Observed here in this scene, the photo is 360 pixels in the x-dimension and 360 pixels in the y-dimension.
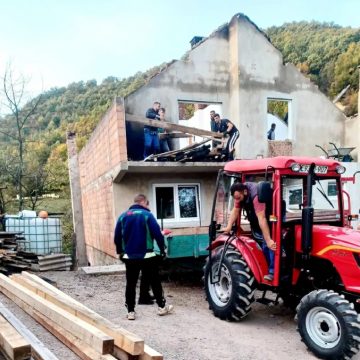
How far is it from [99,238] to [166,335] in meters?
9.62

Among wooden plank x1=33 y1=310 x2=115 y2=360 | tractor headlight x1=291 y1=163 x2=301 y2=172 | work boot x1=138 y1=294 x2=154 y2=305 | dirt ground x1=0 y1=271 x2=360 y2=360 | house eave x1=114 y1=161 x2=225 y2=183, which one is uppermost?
house eave x1=114 y1=161 x2=225 y2=183

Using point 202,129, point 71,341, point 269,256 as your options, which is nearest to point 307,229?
point 269,256

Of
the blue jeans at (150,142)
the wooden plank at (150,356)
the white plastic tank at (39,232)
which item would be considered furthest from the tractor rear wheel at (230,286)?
the white plastic tank at (39,232)

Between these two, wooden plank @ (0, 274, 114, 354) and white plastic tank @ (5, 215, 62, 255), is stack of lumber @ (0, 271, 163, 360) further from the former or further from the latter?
white plastic tank @ (5, 215, 62, 255)

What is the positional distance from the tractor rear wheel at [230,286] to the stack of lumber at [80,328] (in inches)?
76.6

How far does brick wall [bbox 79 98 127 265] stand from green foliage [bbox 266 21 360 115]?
2443 cm

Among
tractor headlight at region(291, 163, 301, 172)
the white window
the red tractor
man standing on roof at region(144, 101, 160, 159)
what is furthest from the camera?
the white window

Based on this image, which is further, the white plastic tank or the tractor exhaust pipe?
the white plastic tank

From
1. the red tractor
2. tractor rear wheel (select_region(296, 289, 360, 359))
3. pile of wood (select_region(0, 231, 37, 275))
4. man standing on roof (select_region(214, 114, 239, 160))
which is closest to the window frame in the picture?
man standing on roof (select_region(214, 114, 239, 160))

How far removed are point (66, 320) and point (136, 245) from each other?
153 cm

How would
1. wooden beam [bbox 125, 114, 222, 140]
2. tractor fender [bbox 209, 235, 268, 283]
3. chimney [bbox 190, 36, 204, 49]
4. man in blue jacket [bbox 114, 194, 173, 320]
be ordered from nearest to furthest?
1. tractor fender [bbox 209, 235, 268, 283]
2. man in blue jacket [bbox 114, 194, 173, 320]
3. wooden beam [bbox 125, 114, 222, 140]
4. chimney [bbox 190, 36, 204, 49]

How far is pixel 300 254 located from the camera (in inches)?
208

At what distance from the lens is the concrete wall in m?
12.7

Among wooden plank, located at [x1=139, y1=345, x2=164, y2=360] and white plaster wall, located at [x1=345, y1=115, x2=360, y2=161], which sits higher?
white plaster wall, located at [x1=345, y1=115, x2=360, y2=161]
